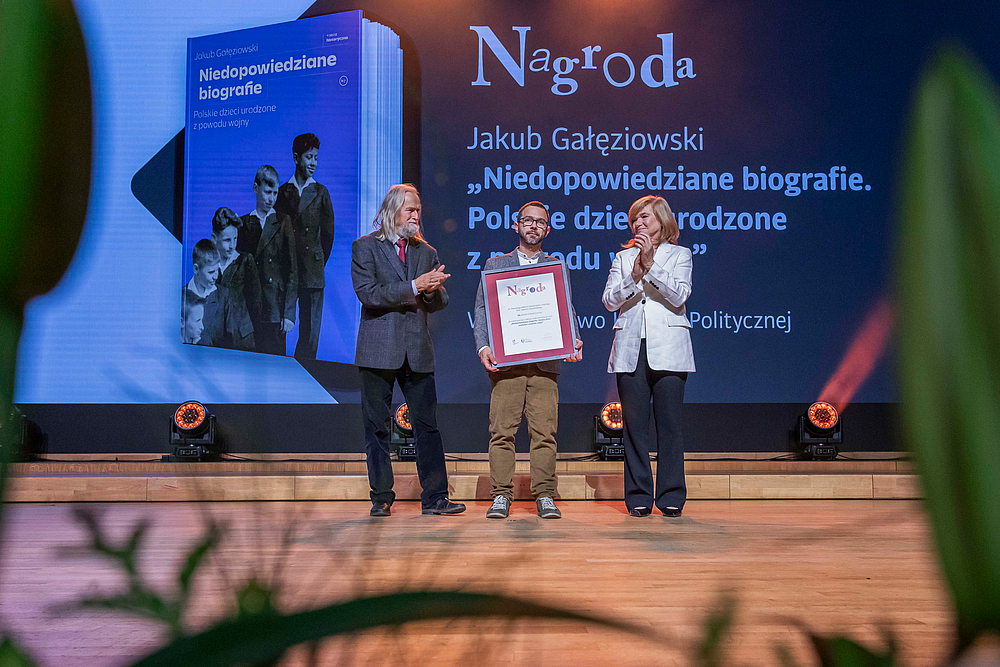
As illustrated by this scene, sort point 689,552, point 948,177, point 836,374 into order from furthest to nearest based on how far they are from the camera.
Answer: point 836,374
point 689,552
point 948,177

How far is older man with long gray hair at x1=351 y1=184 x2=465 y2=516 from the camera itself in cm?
244

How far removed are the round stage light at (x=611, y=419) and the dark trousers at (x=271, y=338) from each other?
1.69 metres

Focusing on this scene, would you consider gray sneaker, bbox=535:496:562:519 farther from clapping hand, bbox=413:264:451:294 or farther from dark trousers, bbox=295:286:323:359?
dark trousers, bbox=295:286:323:359

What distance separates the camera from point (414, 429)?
8.16 ft

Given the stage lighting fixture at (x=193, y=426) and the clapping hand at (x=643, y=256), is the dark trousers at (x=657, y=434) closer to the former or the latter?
the clapping hand at (x=643, y=256)

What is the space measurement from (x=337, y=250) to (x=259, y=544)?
3.92m

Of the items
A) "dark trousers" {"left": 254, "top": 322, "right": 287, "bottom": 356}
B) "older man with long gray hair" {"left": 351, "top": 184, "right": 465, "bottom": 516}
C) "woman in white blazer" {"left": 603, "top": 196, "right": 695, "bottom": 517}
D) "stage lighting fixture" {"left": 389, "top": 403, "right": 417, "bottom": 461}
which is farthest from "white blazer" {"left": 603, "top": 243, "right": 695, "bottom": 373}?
"dark trousers" {"left": 254, "top": 322, "right": 287, "bottom": 356}

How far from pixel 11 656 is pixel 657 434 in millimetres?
2376

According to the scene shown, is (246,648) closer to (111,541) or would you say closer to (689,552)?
(111,541)

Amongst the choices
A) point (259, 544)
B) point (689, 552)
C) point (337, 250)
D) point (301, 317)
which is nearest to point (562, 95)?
point (337, 250)

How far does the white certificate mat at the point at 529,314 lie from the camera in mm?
2561

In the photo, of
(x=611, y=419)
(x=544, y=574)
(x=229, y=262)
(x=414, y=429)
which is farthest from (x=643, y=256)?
(x=229, y=262)

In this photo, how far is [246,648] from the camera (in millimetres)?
70

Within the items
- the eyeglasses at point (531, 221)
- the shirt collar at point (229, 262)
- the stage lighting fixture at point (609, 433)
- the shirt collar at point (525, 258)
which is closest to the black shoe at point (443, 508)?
the shirt collar at point (525, 258)
